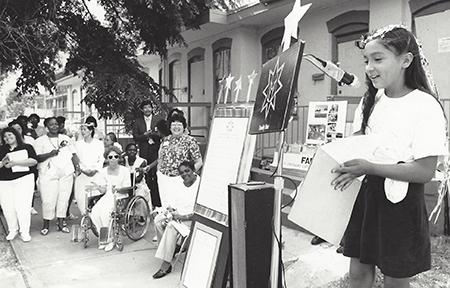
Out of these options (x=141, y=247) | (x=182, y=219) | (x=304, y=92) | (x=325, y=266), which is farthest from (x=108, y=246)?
(x=304, y=92)

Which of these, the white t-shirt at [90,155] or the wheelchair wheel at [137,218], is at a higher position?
the white t-shirt at [90,155]

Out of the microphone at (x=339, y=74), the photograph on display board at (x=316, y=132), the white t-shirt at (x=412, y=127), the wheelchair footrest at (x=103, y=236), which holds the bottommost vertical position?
the wheelchair footrest at (x=103, y=236)

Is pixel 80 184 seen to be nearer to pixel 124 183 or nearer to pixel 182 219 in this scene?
pixel 124 183

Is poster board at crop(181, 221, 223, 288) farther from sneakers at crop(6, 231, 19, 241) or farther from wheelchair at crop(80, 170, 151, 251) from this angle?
sneakers at crop(6, 231, 19, 241)

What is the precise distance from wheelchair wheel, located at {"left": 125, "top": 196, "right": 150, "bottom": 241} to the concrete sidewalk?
0.43 ft

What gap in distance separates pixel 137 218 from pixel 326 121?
9.54 ft

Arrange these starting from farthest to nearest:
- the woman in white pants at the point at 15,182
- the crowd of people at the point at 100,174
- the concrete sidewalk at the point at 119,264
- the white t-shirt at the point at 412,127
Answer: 1. the woman in white pants at the point at 15,182
2. the crowd of people at the point at 100,174
3. the concrete sidewalk at the point at 119,264
4. the white t-shirt at the point at 412,127

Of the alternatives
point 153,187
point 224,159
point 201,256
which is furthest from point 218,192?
point 153,187

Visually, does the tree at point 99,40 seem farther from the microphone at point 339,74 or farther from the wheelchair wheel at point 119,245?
the microphone at point 339,74

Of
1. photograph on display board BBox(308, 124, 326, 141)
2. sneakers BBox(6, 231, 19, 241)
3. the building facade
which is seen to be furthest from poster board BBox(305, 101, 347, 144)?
sneakers BBox(6, 231, 19, 241)

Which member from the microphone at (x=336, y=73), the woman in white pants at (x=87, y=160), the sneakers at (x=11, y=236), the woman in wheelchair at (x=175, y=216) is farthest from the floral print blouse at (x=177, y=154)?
the microphone at (x=336, y=73)

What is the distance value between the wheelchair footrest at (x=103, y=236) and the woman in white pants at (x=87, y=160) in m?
1.01

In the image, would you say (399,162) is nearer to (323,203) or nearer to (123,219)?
(323,203)

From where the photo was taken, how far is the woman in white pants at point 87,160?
6184 mm
